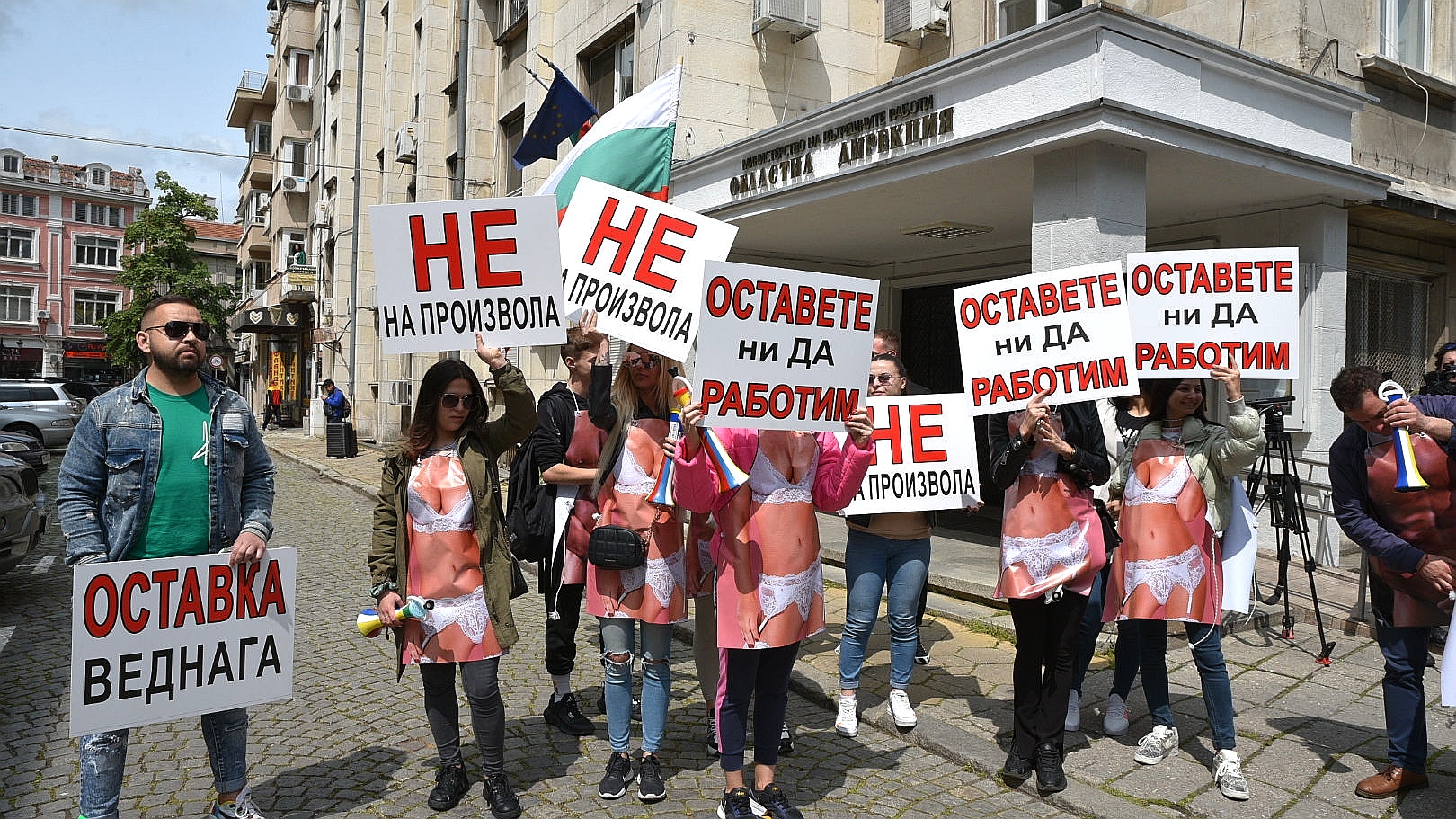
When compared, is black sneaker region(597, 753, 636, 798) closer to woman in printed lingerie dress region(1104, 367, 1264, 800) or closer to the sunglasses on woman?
the sunglasses on woman

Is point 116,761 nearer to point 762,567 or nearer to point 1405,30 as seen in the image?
point 762,567

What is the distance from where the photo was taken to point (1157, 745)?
15.1ft

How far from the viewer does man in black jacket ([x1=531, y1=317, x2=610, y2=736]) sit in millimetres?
4772

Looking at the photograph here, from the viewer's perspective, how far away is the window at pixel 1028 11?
11.0m

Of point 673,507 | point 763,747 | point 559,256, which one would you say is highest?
point 559,256

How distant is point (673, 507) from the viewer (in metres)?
4.32

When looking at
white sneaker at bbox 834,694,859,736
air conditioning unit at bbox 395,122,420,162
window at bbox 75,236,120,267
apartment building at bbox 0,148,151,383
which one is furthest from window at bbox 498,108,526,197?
window at bbox 75,236,120,267

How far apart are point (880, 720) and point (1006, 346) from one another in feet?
7.07

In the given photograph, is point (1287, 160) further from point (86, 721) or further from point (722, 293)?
point (86, 721)

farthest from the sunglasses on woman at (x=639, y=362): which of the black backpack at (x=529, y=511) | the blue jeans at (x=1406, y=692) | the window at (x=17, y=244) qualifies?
the window at (x=17, y=244)

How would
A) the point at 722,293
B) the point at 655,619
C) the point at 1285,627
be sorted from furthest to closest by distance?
the point at 1285,627
the point at 655,619
the point at 722,293

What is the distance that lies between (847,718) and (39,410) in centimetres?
2541

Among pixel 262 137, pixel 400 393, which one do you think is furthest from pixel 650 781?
pixel 262 137

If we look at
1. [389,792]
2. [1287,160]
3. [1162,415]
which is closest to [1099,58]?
[1287,160]
